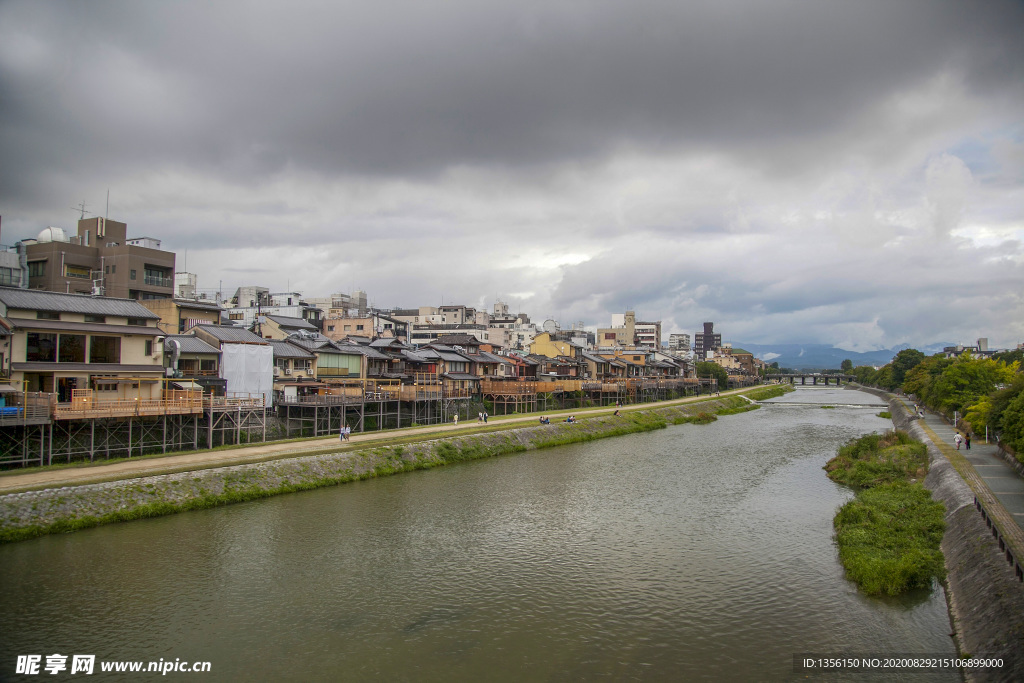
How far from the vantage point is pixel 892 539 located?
24.3m

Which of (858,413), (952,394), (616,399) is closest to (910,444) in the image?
(952,394)

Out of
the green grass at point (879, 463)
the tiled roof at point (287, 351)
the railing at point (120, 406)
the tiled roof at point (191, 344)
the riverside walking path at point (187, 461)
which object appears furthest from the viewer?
the tiled roof at point (287, 351)

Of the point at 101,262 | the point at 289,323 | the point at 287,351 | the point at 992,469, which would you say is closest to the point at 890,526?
the point at 992,469

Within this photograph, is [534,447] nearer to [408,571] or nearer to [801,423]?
[408,571]

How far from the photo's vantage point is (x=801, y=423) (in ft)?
257

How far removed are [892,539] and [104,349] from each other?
46.0 m

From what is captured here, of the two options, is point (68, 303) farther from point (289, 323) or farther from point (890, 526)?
point (890, 526)

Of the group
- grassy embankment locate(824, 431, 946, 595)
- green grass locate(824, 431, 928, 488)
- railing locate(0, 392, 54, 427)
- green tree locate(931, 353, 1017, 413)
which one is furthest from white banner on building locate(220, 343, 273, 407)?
green tree locate(931, 353, 1017, 413)

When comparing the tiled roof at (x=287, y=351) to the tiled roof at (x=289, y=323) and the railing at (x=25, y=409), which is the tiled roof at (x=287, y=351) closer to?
the tiled roof at (x=289, y=323)

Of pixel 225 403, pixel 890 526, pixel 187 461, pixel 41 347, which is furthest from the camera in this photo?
pixel 225 403

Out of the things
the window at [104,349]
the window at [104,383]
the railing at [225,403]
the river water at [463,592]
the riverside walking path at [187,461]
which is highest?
the window at [104,349]

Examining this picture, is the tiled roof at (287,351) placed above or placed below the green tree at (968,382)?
above

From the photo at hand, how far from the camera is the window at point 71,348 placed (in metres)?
36.4

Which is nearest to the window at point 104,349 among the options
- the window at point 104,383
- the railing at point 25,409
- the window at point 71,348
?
the window at point 71,348
